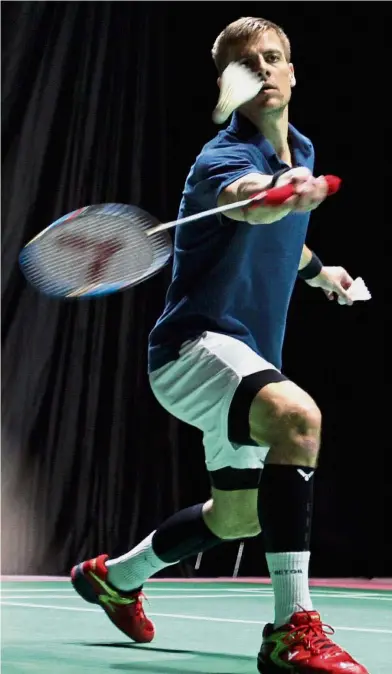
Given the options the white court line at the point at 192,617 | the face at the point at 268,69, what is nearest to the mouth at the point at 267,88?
the face at the point at 268,69

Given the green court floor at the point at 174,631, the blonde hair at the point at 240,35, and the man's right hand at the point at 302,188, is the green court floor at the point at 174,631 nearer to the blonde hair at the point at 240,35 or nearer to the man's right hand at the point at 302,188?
the man's right hand at the point at 302,188

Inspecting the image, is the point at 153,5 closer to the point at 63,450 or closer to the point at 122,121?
the point at 122,121

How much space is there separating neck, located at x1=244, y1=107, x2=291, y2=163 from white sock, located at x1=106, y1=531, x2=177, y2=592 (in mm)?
893

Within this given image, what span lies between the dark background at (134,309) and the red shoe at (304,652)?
3441 millimetres

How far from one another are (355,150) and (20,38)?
66.2 inches

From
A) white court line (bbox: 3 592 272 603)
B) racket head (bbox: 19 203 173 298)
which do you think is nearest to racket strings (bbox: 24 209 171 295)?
racket head (bbox: 19 203 173 298)

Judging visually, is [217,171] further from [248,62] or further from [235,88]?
[248,62]

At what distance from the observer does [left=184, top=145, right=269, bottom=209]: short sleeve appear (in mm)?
2154

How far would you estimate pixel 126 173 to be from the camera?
5.66 m

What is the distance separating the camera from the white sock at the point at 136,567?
2.60m

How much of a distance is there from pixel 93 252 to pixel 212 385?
0.37m

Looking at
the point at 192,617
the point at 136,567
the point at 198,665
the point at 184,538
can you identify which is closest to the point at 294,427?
the point at 198,665

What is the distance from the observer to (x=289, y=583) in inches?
78.8

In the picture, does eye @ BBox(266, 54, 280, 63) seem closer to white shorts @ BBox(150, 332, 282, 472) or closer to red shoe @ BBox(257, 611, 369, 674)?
white shorts @ BBox(150, 332, 282, 472)
